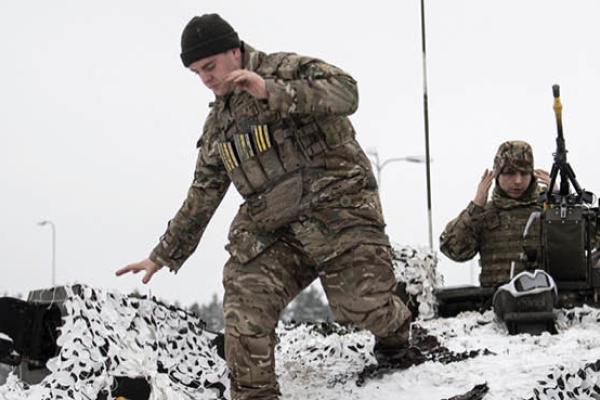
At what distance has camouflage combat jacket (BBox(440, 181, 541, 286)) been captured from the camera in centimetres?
657

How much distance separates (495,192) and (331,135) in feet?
8.01

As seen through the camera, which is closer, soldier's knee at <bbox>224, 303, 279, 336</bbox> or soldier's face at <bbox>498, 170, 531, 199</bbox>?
soldier's knee at <bbox>224, 303, 279, 336</bbox>

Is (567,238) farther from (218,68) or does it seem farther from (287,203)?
(218,68)

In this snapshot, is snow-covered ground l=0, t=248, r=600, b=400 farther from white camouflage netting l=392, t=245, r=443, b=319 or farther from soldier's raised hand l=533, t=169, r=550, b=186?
soldier's raised hand l=533, t=169, r=550, b=186

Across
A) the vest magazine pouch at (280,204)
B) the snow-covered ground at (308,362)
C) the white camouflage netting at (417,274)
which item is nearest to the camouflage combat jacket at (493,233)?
the white camouflage netting at (417,274)

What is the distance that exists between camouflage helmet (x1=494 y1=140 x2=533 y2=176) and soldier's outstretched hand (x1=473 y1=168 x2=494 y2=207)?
268 millimetres

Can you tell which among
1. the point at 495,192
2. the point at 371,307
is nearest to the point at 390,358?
the point at 371,307

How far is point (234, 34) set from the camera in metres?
4.71

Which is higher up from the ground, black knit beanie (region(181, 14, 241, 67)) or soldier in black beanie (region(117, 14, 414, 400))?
black knit beanie (region(181, 14, 241, 67))

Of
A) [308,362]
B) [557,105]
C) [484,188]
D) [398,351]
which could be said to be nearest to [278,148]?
Answer: [398,351]

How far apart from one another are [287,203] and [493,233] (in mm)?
2441

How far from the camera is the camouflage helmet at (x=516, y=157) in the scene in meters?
6.68

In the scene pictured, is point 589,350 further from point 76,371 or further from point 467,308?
point 76,371

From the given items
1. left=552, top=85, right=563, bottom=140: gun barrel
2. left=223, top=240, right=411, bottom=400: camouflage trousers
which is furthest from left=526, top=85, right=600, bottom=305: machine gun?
left=223, top=240, right=411, bottom=400: camouflage trousers
